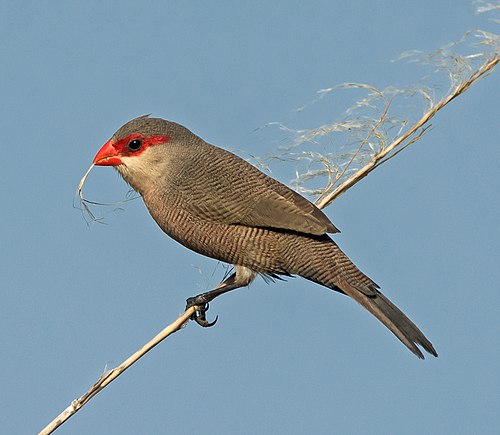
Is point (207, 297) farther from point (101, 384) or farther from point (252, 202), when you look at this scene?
point (101, 384)

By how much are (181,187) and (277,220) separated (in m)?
Answer: 0.66

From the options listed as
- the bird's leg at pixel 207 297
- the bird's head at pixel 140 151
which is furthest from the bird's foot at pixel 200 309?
the bird's head at pixel 140 151

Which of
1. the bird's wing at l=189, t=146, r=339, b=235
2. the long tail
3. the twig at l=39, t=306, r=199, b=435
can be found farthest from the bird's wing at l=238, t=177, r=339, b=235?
the twig at l=39, t=306, r=199, b=435

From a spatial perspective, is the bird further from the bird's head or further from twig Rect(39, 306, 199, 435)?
twig Rect(39, 306, 199, 435)

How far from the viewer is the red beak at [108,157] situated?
17.6ft

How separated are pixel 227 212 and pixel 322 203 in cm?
58

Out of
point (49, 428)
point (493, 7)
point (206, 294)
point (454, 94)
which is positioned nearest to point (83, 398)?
point (49, 428)

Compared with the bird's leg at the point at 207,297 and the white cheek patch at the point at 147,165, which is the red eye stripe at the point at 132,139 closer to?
the white cheek patch at the point at 147,165

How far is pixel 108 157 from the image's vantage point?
17.6 ft

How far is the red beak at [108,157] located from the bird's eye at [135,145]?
3.6 inches

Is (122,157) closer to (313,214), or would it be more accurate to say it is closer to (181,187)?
(181,187)

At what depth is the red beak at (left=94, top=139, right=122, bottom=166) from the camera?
5.36m

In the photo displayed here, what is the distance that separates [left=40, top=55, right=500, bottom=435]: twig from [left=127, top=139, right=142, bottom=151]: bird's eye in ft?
1.51

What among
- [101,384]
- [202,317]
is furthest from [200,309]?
[101,384]
